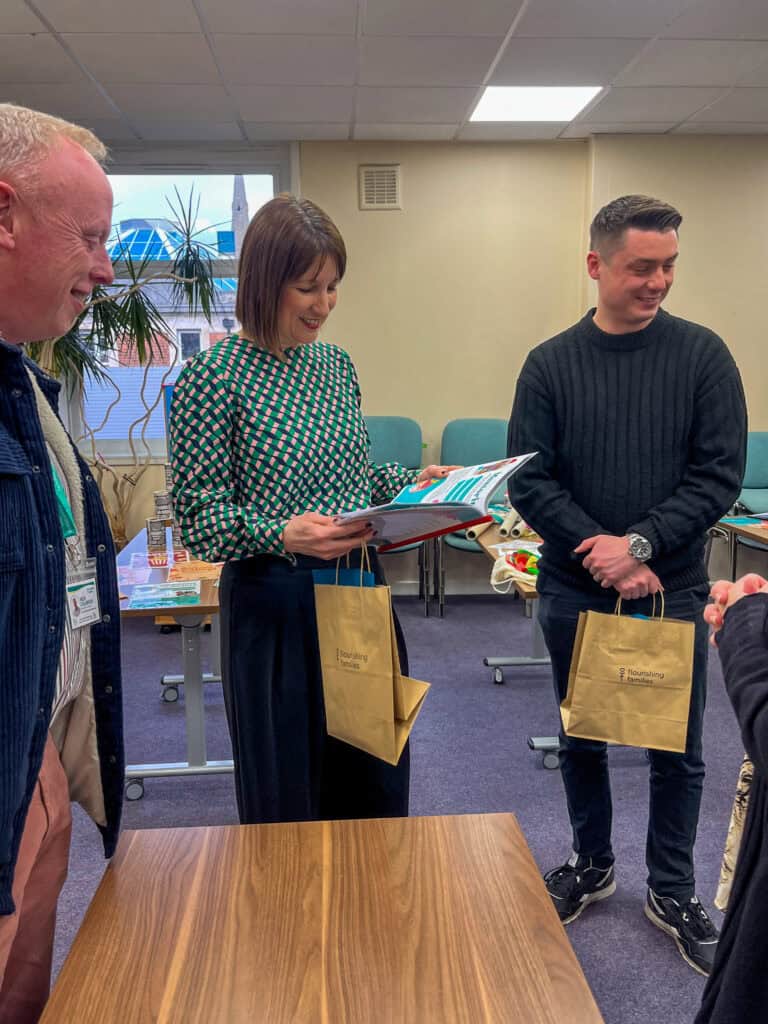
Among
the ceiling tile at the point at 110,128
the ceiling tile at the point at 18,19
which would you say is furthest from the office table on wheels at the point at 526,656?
the ceiling tile at the point at 110,128

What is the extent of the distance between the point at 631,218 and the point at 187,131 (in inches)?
148

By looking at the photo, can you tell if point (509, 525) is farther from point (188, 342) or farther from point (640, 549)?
point (188, 342)

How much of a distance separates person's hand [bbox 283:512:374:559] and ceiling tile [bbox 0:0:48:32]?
2.90 metres

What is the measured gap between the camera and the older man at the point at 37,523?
0.84 meters

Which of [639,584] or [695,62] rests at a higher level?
[695,62]

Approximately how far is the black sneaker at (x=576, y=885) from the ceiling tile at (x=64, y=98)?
395cm

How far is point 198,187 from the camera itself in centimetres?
502

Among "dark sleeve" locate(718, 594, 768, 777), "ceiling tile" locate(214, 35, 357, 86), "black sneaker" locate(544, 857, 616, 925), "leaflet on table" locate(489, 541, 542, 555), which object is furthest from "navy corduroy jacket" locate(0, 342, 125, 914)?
"ceiling tile" locate(214, 35, 357, 86)

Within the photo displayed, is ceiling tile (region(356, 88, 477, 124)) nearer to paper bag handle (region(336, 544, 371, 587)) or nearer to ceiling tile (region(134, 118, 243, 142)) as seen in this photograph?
ceiling tile (region(134, 118, 243, 142))

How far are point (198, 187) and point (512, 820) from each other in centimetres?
479

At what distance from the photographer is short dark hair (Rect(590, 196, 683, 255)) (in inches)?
65.2

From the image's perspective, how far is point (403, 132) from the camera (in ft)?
15.0

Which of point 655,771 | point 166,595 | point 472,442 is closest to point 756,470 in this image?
point 472,442

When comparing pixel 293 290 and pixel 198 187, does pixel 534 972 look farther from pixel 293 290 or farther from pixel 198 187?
pixel 198 187
